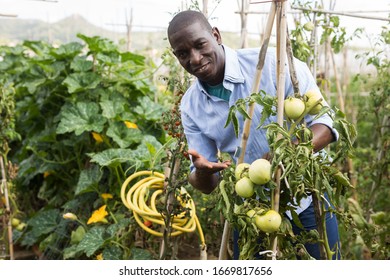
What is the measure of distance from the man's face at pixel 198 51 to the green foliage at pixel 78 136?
1288 mm

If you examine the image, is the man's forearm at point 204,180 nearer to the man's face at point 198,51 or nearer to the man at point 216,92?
the man at point 216,92

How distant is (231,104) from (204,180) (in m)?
0.26

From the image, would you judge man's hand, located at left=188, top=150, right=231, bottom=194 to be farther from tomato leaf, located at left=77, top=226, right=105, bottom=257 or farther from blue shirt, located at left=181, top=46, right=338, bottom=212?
tomato leaf, located at left=77, top=226, right=105, bottom=257

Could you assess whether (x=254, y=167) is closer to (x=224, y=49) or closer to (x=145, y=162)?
(x=224, y=49)

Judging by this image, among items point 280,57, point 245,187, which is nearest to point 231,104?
point 280,57

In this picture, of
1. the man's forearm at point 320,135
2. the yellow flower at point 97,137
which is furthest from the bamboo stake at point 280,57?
the yellow flower at point 97,137

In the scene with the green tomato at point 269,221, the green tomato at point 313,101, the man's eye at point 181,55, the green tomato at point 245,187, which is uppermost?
the man's eye at point 181,55

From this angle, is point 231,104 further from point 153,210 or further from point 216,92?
point 153,210

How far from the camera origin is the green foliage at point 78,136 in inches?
127

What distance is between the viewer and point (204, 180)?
1759mm

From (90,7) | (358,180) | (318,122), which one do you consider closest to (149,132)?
(358,180)
